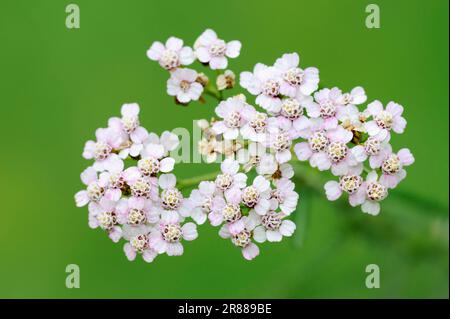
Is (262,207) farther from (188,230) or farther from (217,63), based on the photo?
(217,63)

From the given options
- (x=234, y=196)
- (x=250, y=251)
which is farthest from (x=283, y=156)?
(x=250, y=251)

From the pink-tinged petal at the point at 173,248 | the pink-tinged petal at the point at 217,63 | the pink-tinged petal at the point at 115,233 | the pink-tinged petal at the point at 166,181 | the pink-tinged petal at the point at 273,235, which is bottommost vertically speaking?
the pink-tinged petal at the point at 173,248

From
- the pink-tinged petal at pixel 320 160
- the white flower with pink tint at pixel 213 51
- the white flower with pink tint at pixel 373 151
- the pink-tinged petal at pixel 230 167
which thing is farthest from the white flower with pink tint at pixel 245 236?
the white flower with pink tint at pixel 213 51

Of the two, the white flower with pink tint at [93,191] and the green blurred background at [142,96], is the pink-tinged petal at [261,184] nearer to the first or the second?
the white flower with pink tint at [93,191]

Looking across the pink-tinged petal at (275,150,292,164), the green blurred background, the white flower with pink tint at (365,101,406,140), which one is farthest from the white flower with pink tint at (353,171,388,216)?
the green blurred background

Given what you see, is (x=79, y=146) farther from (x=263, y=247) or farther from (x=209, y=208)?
(x=209, y=208)

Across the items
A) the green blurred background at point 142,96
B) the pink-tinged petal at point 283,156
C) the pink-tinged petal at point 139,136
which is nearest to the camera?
the pink-tinged petal at point 283,156
